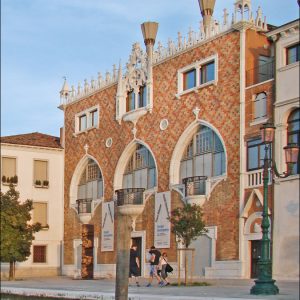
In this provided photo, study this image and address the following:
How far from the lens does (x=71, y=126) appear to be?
123ft

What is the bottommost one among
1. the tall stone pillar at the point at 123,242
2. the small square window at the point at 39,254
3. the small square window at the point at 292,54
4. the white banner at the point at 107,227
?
the small square window at the point at 39,254

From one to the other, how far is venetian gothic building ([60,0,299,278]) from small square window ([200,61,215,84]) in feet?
0.22

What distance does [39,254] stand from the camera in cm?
3656

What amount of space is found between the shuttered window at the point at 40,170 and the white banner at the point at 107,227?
534 cm

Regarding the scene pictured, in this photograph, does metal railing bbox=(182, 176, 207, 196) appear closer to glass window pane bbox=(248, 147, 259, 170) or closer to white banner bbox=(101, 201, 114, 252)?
glass window pane bbox=(248, 147, 259, 170)

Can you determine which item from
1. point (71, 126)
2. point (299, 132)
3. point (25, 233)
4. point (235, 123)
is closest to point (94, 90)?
point (71, 126)

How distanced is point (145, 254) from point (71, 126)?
34.9 feet

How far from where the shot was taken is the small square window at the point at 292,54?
165 centimetres

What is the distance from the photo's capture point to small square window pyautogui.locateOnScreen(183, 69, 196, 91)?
27781 millimetres

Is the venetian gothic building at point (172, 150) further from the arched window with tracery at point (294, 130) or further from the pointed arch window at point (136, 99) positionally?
the arched window with tracery at point (294, 130)

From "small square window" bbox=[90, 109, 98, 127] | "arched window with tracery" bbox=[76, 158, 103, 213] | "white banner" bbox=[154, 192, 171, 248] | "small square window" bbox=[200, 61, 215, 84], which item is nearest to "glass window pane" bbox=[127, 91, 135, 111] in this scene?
"small square window" bbox=[90, 109, 98, 127]

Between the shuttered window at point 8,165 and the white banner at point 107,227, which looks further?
the shuttered window at point 8,165

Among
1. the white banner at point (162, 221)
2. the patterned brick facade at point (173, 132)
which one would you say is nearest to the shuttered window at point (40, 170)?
the patterned brick facade at point (173, 132)

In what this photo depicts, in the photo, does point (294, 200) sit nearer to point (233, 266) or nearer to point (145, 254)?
point (233, 266)
